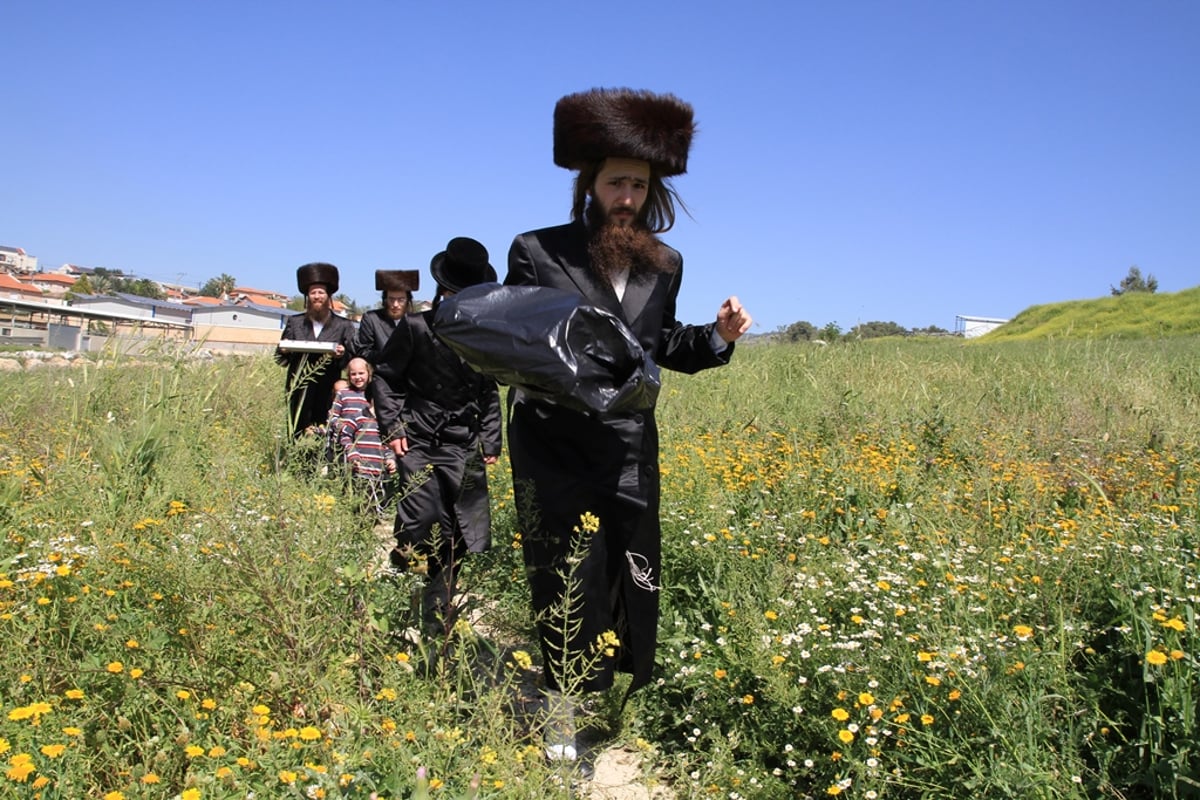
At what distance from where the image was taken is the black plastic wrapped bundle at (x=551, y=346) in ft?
8.68

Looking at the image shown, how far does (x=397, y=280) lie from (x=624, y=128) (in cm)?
316

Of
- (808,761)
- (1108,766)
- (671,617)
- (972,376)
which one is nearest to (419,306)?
(671,617)

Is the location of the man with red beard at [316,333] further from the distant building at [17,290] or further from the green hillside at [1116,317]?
the distant building at [17,290]

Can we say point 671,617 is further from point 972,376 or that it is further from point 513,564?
point 972,376

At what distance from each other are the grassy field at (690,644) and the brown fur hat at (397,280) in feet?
5.49

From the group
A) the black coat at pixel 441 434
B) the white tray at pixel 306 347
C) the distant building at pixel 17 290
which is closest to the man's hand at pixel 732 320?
the black coat at pixel 441 434

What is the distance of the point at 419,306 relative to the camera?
5422mm

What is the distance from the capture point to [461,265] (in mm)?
3660

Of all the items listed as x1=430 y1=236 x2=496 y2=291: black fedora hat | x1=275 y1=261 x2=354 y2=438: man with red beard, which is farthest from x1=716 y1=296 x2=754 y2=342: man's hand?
x1=275 y1=261 x2=354 y2=438: man with red beard

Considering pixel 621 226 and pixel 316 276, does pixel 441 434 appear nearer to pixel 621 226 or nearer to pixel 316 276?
pixel 621 226

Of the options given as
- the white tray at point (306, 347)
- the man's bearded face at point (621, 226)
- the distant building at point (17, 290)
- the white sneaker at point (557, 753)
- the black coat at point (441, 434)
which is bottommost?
the white sneaker at point (557, 753)

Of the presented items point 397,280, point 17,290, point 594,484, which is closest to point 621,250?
point 594,484

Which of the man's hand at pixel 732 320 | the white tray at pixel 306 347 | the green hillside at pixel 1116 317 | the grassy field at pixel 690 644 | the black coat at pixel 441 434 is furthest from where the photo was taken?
the green hillside at pixel 1116 317

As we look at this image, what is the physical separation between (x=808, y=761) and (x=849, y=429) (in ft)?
14.1
